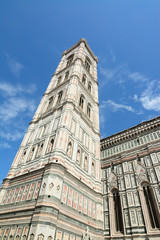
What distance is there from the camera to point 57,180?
9.88 metres

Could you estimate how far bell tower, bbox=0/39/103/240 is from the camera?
8789 mm

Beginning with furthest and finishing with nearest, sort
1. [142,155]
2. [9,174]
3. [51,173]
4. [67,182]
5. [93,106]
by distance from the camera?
[93,106], [142,155], [9,174], [67,182], [51,173]

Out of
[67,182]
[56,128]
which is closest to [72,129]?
[56,128]

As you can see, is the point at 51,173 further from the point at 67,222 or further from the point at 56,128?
the point at 56,128

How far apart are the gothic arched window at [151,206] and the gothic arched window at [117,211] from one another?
7.78ft

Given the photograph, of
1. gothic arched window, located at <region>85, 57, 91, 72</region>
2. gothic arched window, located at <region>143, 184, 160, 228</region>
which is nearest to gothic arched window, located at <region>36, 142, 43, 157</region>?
gothic arched window, located at <region>143, 184, 160, 228</region>

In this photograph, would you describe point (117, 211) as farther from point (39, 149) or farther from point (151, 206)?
point (39, 149)

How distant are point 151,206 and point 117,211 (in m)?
2.92

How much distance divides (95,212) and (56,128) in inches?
291

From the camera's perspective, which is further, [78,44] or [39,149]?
[78,44]

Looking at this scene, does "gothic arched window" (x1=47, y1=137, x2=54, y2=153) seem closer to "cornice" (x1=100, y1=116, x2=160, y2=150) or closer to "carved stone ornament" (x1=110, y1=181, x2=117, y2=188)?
"carved stone ornament" (x1=110, y1=181, x2=117, y2=188)

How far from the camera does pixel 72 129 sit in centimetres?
1441

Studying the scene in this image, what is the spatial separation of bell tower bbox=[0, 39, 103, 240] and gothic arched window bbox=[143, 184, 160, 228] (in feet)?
12.3

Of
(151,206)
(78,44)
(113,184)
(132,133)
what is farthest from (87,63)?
(151,206)
